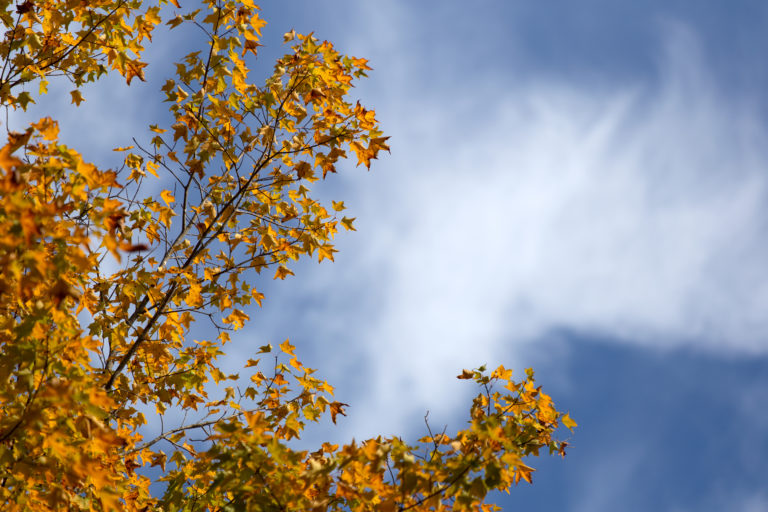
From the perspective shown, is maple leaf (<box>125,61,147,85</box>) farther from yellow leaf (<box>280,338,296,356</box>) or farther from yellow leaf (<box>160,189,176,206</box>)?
yellow leaf (<box>280,338,296,356</box>)

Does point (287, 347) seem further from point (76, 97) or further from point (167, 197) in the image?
point (76, 97)

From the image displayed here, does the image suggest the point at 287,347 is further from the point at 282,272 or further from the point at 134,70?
the point at 134,70

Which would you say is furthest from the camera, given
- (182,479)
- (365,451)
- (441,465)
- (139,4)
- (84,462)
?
(139,4)

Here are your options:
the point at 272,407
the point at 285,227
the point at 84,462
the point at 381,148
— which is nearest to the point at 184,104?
the point at 285,227

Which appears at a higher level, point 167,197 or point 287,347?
point 167,197

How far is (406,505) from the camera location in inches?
133

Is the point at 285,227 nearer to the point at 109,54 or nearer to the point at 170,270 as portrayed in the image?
the point at 170,270

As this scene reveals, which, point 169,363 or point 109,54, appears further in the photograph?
point 169,363

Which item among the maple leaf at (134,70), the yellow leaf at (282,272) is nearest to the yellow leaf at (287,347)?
the yellow leaf at (282,272)

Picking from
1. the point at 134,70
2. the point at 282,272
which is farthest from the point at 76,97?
the point at 282,272

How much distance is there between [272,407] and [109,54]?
146 inches

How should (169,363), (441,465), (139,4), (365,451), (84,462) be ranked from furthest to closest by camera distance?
1. (169,363)
2. (139,4)
3. (441,465)
4. (365,451)
5. (84,462)

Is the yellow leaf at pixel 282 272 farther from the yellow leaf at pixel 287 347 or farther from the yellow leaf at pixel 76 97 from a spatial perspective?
the yellow leaf at pixel 76 97

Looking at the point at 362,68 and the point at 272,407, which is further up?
the point at 362,68
